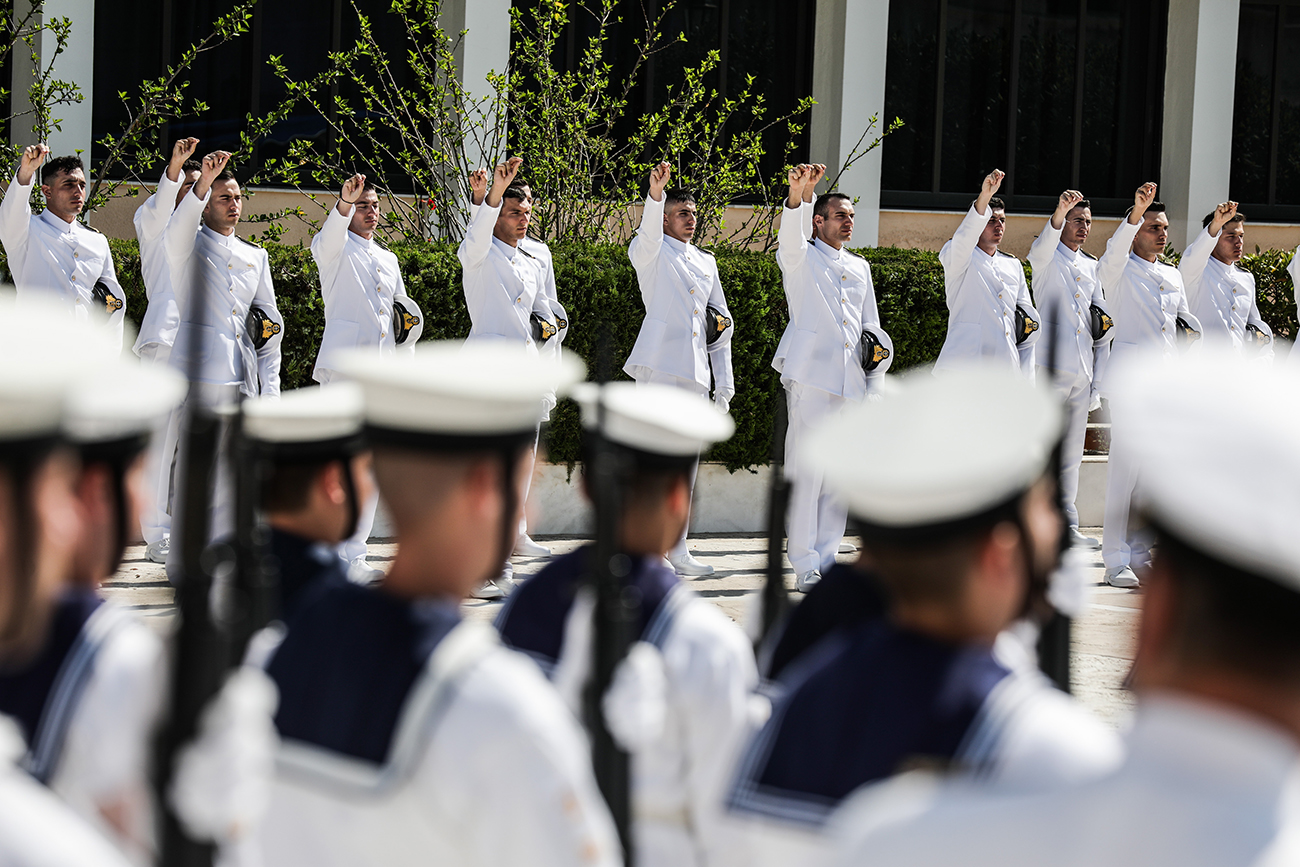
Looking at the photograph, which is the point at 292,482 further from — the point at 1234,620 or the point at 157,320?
the point at 157,320

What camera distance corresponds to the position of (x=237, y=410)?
2.70 metres

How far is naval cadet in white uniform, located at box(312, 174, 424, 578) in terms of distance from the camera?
23.7ft

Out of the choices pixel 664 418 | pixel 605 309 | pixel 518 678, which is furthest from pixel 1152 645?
pixel 605 309

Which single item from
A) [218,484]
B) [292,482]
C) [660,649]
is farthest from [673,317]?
[660,649]

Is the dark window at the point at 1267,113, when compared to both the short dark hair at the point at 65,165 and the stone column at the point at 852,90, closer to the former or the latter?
the stone column at the point at 852,90

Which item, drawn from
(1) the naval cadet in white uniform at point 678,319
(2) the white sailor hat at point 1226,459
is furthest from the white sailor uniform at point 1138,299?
(2) the white sailor hat at point 1226,459

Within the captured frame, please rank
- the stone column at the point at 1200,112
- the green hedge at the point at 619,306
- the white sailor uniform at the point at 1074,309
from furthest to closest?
the stone column at the point at 1200,112
the white sailor uniform at the point at 1074,309
the green hedge at the point at 619,306

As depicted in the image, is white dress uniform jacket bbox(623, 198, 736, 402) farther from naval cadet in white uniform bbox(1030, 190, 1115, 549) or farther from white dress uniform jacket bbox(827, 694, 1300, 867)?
white dress uniform jacket bbox(827, 694, 1300, 867)

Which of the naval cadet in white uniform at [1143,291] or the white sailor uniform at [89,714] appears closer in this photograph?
the white sailor uniform at [89,714]

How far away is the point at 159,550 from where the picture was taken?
7273 mm

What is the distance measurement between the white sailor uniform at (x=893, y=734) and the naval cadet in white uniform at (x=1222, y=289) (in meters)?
7.84

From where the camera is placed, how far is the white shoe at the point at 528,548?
7758mm

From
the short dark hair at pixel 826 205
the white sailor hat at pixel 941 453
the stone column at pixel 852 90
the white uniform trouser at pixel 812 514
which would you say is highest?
the stone column at pixel 852 90

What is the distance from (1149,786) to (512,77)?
924 centimetres
